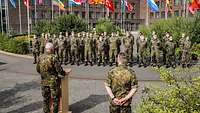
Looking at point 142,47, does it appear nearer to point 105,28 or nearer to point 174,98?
point 105,28

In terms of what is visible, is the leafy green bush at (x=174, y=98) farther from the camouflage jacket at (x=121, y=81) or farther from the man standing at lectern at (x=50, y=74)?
the man standing at lectern at (x=50, y=74)

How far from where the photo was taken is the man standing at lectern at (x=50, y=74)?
29.9 feet

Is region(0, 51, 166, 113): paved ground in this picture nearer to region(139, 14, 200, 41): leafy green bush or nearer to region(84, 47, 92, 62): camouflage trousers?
region(84, 47, 92, 62): camouflage trousers

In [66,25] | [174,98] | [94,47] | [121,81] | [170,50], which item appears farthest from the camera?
[66,25]

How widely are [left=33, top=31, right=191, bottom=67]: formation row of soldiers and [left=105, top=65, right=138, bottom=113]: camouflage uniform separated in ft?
39.3

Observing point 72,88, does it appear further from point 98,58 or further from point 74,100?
point 98,58

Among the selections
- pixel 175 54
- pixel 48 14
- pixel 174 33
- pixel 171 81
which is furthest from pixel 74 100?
pixel 48 14

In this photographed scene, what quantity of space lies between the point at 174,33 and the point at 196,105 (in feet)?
63.7


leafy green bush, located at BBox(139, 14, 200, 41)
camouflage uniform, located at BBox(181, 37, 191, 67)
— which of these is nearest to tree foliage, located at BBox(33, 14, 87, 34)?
leafy green bush, located at BBox(139, 14, 200, 41)

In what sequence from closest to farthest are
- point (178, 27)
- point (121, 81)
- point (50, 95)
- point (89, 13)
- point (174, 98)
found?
point (174, 98)
point (121, 81)
point (50, 95)
point (178, 27)
point (89, 13)

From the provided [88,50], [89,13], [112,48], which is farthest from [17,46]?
[89,13]

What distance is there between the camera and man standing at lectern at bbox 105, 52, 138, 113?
7.53 meters

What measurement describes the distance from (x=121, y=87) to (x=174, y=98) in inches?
117

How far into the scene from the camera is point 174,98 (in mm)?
4652
